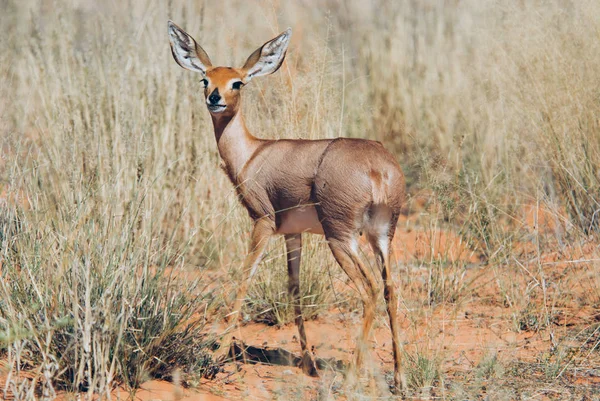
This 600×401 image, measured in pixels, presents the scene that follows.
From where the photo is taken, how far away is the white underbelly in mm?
4848

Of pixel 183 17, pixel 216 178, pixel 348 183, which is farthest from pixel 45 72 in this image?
pixel 348 183

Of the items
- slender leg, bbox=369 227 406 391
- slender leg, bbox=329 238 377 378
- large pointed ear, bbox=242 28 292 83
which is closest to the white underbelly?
slender leg, bbox=329 238 377 378

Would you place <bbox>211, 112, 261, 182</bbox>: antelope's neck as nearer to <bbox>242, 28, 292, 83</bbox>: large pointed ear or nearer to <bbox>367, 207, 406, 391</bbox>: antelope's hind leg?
<bbox>242, 28, 292, 83</bbox>: large pointed ear

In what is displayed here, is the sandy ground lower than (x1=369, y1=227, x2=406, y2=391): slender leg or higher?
lower

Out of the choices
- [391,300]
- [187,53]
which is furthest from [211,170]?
[391,300]

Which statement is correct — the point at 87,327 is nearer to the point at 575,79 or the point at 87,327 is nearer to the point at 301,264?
the point at 301,264

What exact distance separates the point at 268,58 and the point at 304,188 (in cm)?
114

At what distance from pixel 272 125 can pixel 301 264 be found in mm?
1152

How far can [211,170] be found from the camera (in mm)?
7512

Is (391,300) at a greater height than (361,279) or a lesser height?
lesser

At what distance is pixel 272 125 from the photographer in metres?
6.27

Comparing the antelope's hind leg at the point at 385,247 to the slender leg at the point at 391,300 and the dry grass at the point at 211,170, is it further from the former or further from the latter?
the dry grass at the point at 211,170

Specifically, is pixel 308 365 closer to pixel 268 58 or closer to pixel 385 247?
pixel 385 247

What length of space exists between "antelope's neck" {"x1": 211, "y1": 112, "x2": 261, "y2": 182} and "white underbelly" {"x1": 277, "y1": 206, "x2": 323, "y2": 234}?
1.68 feet
